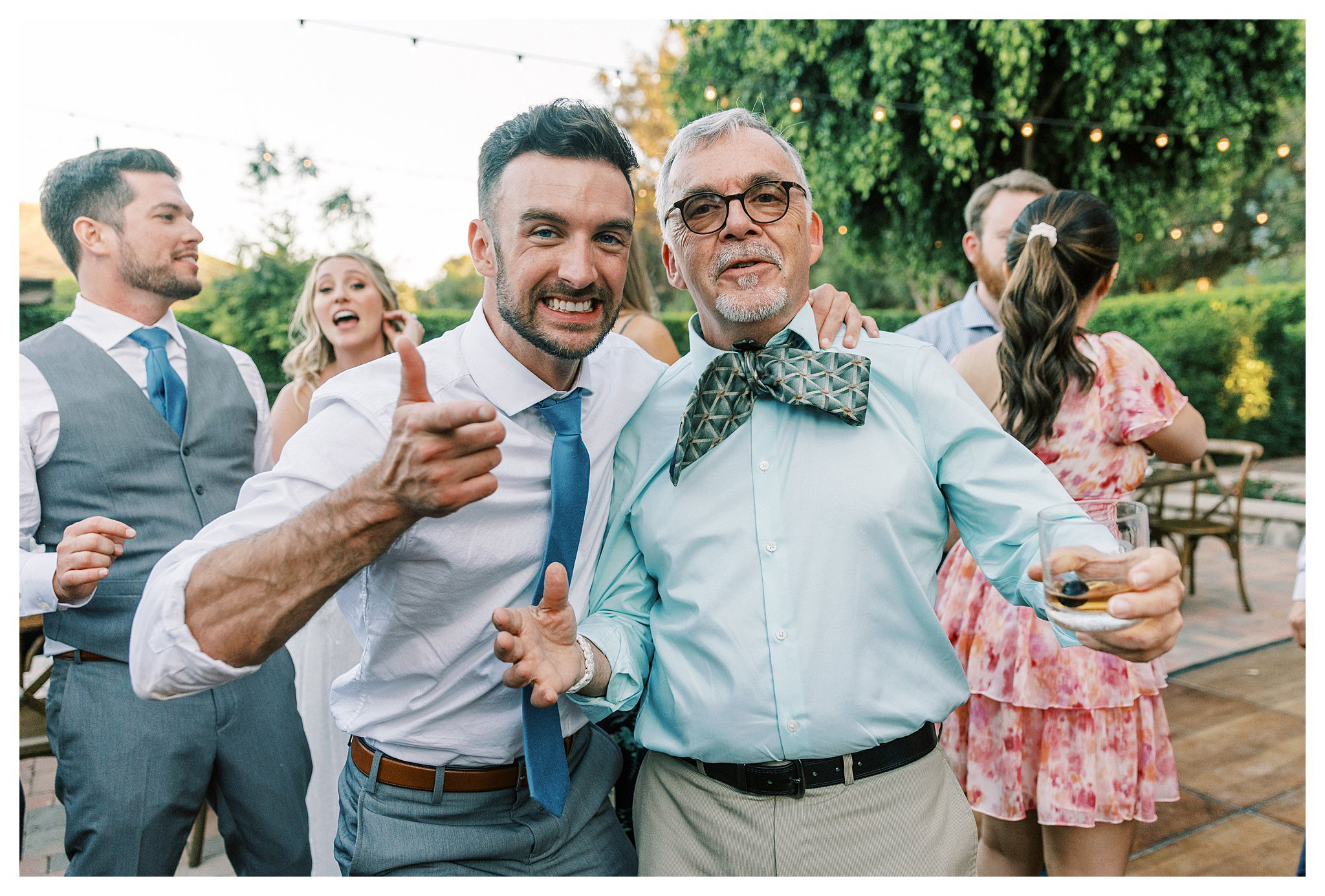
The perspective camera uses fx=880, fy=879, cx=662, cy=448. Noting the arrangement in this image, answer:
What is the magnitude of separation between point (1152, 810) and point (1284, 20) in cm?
769

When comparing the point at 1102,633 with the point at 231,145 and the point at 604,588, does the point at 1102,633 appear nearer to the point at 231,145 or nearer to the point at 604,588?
the point at 604,588

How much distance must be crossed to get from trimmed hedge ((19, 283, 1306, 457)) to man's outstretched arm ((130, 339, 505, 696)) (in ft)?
31.9

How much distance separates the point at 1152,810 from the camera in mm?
2236

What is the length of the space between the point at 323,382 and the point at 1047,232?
2.48 metres

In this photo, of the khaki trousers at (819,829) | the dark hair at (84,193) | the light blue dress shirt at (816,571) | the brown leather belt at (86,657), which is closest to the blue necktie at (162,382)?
the dark hair at (84,193)

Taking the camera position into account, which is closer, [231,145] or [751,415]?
[751,415]

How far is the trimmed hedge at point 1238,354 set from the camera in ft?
37.6

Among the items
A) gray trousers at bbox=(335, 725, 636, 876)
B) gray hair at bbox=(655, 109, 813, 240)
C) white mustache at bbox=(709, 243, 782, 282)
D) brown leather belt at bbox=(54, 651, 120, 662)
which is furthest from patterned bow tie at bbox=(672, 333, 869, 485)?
brown leather belt at bbox=(54, 651, 120, 662)

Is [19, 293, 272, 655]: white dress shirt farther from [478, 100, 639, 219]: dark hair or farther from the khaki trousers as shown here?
the khaki trousers

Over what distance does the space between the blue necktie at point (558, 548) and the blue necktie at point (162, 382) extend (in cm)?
131

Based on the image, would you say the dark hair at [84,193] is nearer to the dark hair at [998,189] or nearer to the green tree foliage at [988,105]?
the dark hair at [998,189]

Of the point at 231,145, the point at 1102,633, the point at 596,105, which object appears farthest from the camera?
the point at 231,145

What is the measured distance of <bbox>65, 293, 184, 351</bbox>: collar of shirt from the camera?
234cm
